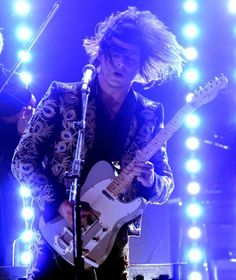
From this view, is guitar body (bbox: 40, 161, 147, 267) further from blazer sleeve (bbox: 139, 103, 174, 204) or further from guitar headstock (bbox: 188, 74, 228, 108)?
guitar headstock (bbox: 188, 74, 228, 108)

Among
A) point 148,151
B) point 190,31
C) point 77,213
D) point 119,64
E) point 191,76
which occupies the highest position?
point 190,31

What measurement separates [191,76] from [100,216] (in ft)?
8.86

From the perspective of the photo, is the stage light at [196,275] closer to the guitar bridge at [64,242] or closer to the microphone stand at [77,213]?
the guitar bridge at [64,242]

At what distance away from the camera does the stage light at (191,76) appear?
4.50m

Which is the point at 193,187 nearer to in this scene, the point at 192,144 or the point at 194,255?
the point at 192,144

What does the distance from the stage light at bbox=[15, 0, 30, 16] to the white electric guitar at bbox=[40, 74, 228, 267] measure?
8.45 feet

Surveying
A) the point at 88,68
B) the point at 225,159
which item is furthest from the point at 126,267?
the point at 225,159

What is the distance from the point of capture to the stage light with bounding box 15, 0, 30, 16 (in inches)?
171

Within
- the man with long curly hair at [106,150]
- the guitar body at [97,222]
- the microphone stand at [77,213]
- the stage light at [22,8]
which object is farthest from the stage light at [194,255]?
the microphone stand at [77,213]

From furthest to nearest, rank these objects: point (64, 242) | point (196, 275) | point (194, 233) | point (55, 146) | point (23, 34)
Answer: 1. point (194, 233)
2. point (23, 34)
3. point (196, 275)
4. point (55, 146)
5. point (64, 242)

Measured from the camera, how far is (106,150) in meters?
2.18

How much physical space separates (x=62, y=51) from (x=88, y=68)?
7.75ft

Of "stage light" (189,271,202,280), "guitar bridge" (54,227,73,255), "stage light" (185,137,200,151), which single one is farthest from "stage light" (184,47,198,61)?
"guitar bridge" (54,227,73,255)

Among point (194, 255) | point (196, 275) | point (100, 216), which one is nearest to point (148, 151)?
point (100, 216)
